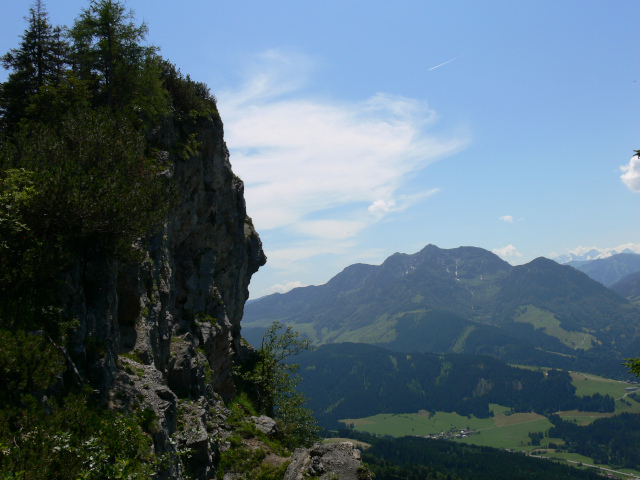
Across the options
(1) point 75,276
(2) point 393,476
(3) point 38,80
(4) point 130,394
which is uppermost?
(3) point 38,80

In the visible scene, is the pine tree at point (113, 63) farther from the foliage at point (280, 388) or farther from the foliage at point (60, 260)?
the foliage at point (280, 388)

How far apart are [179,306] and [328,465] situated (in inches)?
856

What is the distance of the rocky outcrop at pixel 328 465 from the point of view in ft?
75.8

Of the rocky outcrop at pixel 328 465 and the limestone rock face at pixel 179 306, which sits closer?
the limestone rock face at pixel 179 306

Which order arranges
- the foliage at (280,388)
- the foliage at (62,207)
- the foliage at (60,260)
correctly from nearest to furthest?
1. the foliage at (60,260)
2. the foliage at (62,207)
3. the foliage at (280,388)

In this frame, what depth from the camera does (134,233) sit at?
19109 millimetres

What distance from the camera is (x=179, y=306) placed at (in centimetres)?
3791

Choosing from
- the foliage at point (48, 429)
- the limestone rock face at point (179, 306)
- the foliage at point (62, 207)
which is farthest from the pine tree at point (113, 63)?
the foliage at point (48, 429)

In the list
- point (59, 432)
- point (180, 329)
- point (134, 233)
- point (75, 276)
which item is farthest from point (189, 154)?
point (59, 432)

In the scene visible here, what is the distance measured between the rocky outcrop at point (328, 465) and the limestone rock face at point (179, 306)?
650cm

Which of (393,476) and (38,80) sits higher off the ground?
(38,80)

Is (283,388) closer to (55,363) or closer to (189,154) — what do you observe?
(189,154)

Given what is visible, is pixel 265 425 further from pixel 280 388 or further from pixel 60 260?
pixel 60 260

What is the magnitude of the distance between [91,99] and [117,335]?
23142 mm
